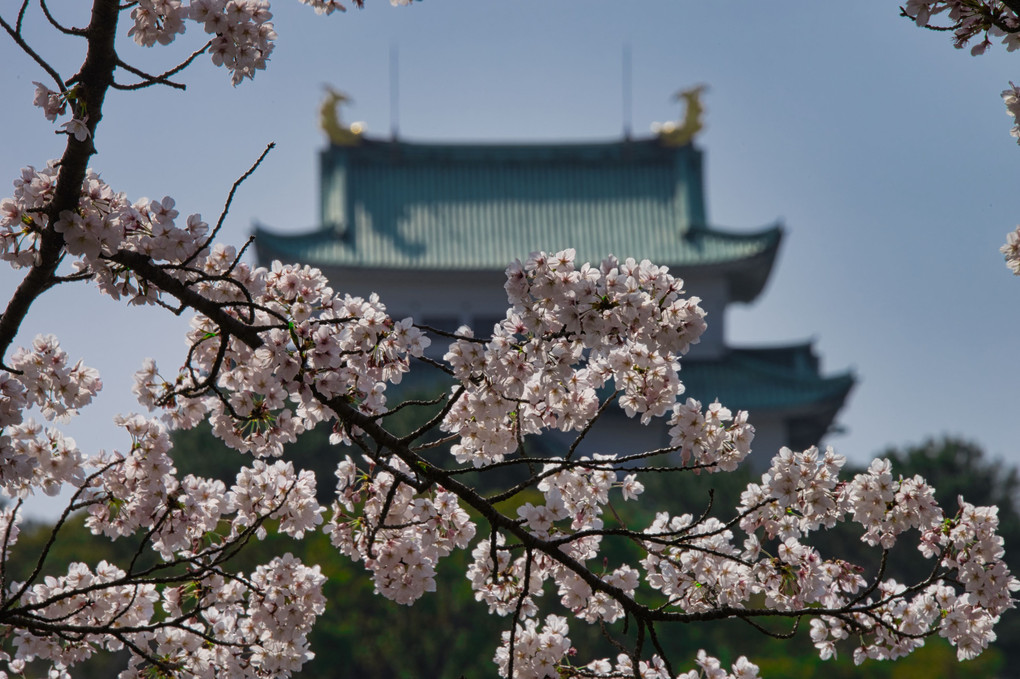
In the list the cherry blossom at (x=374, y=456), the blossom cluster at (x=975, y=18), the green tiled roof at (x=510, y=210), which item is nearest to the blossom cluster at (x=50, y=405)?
the cherry blossom at (x=374, y=456)

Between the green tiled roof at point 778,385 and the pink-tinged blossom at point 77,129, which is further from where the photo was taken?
the green tiled roof at point 778,385

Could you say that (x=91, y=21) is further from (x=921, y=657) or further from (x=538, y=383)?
(x=921, y=657)

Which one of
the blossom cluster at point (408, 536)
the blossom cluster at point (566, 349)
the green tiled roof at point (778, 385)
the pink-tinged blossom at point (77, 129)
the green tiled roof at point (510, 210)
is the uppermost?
the green tiled roof at point (510, 210)

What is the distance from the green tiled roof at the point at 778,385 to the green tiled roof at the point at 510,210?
7.89 ft

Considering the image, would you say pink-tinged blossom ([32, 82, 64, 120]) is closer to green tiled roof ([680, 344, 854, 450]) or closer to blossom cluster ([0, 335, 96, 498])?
blossom cluster ([0, 335, 96, 498])

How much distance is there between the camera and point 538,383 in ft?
15.6

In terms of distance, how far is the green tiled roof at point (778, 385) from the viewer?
2831 centimetres

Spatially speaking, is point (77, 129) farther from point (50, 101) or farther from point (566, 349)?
point (566, 349)

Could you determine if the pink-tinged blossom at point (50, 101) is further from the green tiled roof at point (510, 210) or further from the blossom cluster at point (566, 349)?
the green tiled roof at point (510, 210)

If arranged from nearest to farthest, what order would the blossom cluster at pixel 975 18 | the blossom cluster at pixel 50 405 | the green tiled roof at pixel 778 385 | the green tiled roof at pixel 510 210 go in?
the blossom cluster at pixel 975 18 < the blossom cluster at pixel 50 405 < the green tiled roof at pixel 778 385 < the green tiled roof at pixel 510 210

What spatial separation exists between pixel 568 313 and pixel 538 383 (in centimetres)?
78

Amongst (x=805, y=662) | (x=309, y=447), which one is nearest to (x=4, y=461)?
(x=805, y=662)

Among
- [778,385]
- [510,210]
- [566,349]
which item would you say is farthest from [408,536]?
[510,210]

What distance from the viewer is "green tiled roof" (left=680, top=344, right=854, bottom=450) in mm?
28312
